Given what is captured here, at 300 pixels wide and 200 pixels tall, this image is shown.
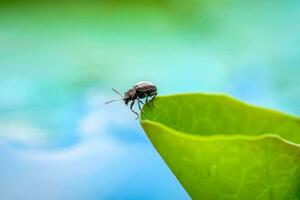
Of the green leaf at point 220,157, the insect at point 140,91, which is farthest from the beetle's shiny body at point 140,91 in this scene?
the green leaf at point 220,157

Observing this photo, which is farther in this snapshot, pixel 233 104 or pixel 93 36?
pixel 93 36

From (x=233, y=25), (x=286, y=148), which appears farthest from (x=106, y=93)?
(x=286, y=148)

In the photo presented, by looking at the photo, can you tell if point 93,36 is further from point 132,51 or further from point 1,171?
point 1,171

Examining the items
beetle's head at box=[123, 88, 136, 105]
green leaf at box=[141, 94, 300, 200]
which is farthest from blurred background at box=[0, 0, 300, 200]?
green leaf at box=[141, 94, 300, 200]

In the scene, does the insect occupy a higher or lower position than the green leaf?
lower

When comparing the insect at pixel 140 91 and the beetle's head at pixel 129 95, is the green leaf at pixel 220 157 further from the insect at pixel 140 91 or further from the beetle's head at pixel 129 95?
the beetle's head at pixel 129 95

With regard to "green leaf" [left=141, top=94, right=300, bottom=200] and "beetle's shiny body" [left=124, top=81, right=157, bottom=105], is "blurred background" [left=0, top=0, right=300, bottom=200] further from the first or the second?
"green leaf" [left=141, top=94, right=300, bottom=200]

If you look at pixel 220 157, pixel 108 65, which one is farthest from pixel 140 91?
pixel 108 65
